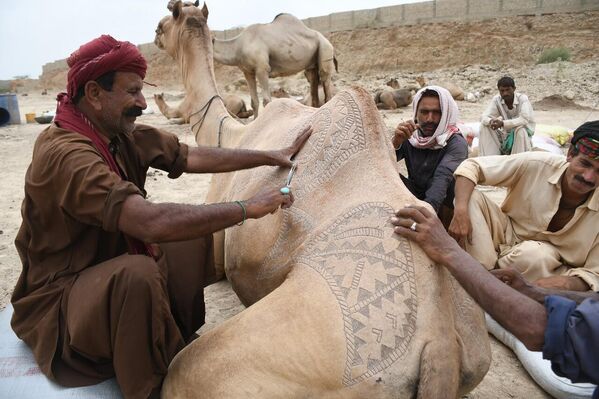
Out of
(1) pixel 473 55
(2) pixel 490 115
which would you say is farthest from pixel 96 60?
(1) pixel 473 55

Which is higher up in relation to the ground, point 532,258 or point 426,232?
point 426,232

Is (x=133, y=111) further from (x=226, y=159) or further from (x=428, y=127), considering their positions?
(x=428, y=127)

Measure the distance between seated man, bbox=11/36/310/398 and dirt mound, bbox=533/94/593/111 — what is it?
12.7m

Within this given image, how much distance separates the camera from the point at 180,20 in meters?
4.99

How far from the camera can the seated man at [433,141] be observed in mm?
3967

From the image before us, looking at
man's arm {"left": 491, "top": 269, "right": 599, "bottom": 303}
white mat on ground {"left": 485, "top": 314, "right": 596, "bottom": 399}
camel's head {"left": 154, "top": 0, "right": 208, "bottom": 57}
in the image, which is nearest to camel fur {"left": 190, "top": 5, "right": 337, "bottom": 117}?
camel's head {"left": 154, "top": 0, "right": 208, "bottom": 57}

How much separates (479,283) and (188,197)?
513cm

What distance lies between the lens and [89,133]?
2.37m

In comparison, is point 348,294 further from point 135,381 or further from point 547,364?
point 547,364

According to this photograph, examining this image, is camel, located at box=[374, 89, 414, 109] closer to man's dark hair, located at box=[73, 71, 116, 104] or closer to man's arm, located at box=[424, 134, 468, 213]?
man's arm, located at box=[424, 134, 468, 213]

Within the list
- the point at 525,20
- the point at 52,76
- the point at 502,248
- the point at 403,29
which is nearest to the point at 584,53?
the point at 525,20

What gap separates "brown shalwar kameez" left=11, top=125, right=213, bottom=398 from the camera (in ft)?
6.85

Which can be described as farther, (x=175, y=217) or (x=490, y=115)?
(x=490, y=115)

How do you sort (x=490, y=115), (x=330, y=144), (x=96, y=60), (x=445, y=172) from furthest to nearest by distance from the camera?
(x=490, y=115) < (x=445, y=172) < (x=330, y=144) < (x=96, y=60)
